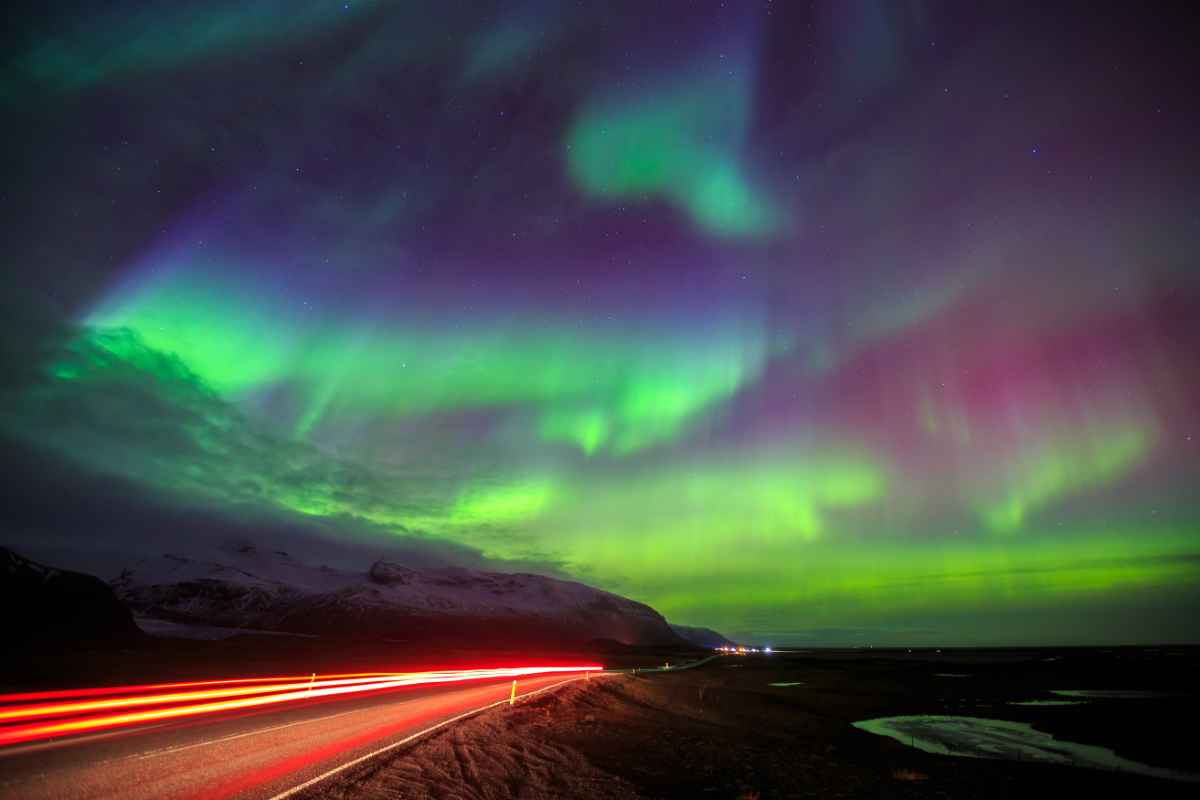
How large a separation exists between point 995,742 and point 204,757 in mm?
36389

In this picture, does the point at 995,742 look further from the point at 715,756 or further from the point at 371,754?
the point at 371,754

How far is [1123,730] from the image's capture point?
3891 centimetres

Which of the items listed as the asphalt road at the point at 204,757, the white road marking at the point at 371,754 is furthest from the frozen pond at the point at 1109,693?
the asphalt road at the point at 204,757

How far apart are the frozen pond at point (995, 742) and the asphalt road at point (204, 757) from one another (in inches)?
1001

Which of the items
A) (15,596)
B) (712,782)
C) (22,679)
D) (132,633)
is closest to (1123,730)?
(712,782)

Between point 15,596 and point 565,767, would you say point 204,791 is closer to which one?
point 565,767

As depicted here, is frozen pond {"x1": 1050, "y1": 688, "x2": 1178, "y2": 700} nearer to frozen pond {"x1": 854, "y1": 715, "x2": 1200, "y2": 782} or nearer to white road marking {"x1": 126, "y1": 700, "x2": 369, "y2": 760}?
frozen pond {"x1": 854, "y1": 715, "x2": 1200, "y2": 782}

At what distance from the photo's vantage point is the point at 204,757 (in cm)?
1280

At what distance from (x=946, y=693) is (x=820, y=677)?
69.0 ft

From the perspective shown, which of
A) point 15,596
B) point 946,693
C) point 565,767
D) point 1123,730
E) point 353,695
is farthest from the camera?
point 15,596

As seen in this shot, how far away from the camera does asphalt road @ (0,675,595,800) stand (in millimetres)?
10211

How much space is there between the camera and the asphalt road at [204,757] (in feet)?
33.5

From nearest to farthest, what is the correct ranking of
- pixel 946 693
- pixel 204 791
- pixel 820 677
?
pixel 204 791 → pixel 946 693 → pixel 820 677

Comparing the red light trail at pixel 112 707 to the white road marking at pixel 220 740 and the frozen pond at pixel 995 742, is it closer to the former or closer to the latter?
the white road marking at pixel 220 740
